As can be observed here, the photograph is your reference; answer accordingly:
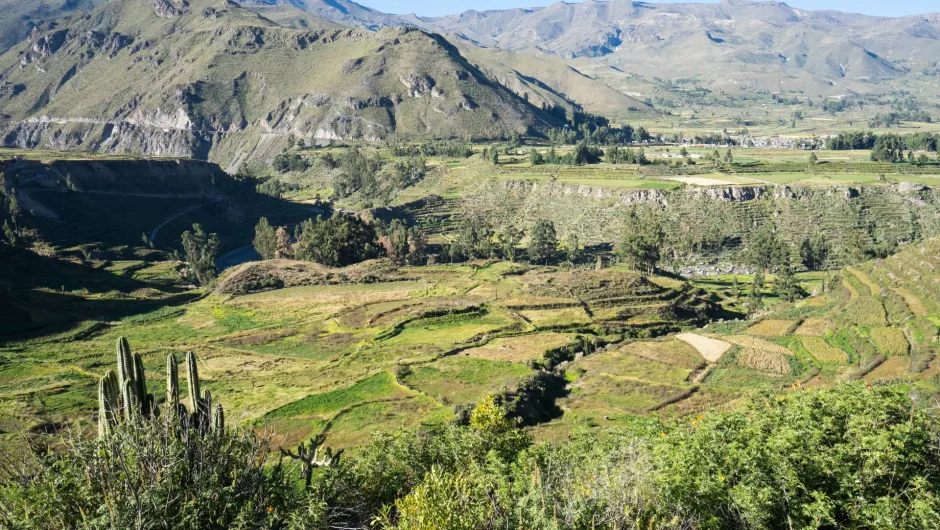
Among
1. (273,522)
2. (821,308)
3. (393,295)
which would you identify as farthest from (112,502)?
(821,308)

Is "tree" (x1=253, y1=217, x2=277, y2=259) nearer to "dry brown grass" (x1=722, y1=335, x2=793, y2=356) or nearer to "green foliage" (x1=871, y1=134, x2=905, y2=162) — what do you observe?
"dry brown grass" (x1=722, y1=335, x2=793, y2=356)

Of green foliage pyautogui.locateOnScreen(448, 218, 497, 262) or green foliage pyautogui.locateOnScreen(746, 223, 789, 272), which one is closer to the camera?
green foliage pyautogui.locateOnScreen(746, 223, 789, 272)

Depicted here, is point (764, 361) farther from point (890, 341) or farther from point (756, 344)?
point (890, 341)

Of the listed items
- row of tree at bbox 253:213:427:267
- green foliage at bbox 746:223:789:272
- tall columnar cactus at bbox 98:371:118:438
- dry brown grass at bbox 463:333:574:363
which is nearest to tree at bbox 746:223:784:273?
green foliage at bbox 746:223:789:272

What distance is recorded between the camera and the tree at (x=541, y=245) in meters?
131

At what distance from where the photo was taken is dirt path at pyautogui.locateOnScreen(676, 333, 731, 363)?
66.6 metres

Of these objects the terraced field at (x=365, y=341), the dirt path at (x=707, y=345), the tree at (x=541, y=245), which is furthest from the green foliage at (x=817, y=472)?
Answer: the tree at (x=541, y=245)

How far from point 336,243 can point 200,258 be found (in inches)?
1212

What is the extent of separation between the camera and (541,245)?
132 meters

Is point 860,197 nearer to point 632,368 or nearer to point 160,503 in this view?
point 632,368

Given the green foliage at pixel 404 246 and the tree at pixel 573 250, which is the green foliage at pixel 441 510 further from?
the tree at pixel 573 250

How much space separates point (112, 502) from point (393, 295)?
74.0 m

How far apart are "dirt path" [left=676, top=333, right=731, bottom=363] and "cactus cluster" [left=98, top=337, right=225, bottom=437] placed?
5501 cm

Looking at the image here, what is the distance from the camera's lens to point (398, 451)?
32469 millimetres
